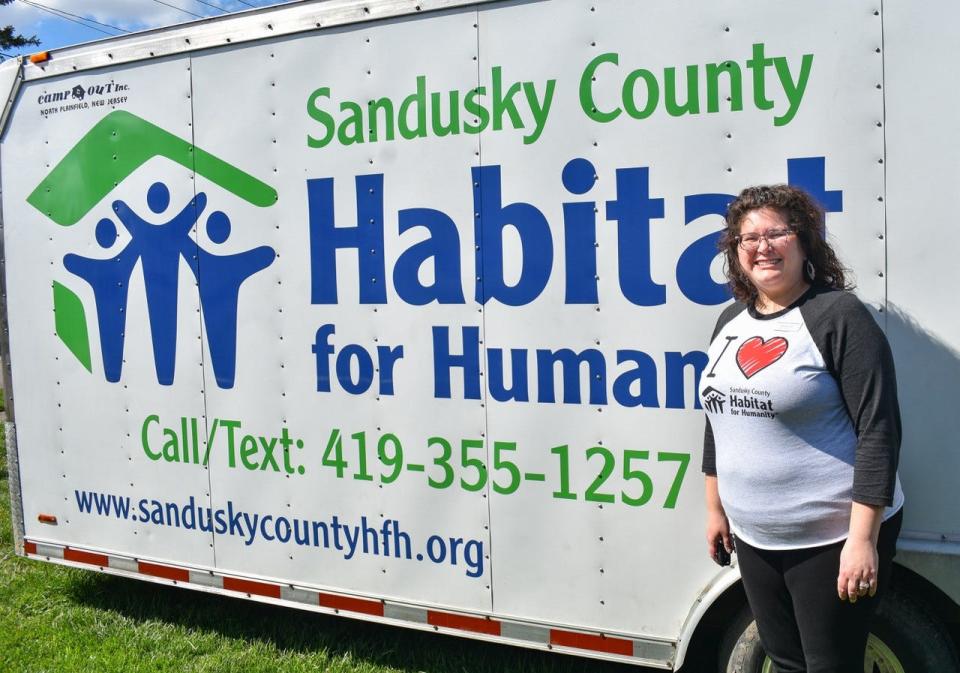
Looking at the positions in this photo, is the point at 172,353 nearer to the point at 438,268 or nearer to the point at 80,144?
the point at 80,144

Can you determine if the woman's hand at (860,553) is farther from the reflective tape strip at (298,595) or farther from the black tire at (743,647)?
the reflective tape strip at (298,595)

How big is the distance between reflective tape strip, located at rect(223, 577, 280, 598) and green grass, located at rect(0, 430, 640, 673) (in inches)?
13.0

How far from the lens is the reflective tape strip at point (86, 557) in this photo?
4.00 metres

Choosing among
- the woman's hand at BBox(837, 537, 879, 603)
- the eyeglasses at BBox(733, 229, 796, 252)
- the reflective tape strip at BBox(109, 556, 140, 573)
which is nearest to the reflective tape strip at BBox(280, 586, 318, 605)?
the reflective tape strip at BBox(109, 556, 140, 573)

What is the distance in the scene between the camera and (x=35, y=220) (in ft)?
13.4

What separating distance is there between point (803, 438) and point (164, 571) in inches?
113

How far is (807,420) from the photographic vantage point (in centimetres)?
216

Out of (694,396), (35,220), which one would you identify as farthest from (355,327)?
(35,220)

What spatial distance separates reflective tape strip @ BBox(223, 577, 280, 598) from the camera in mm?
3584

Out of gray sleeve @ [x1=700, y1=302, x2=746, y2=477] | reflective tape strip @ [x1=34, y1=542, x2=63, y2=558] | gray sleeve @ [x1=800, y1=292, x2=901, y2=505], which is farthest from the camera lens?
reflective tape strip @ [x1=34, y1=542, x2=63, y2=558]

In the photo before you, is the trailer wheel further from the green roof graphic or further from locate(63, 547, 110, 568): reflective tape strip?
locate(63, 547, 110, 568): reflective tape strip

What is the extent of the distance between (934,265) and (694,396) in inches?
31.8

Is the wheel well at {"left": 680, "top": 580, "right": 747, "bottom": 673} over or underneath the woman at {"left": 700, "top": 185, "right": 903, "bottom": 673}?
underneath

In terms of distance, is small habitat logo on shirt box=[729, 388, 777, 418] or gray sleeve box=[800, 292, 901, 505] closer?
gray sleeve box=[800, 292, 901, 505]
